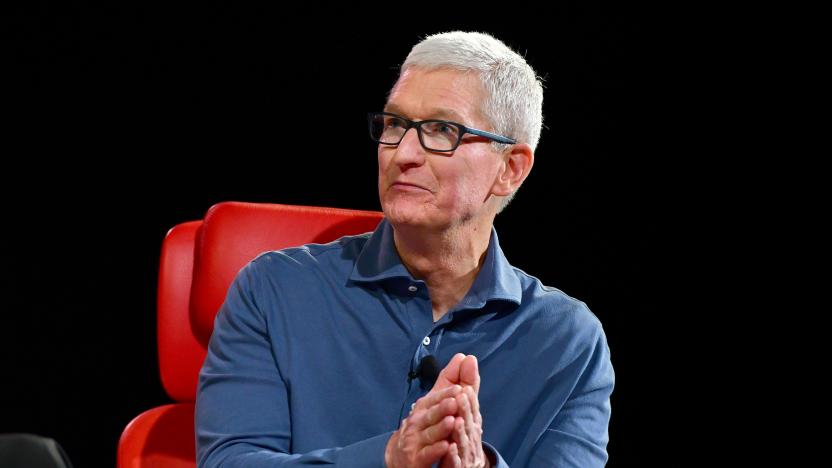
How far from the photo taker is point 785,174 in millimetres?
2508

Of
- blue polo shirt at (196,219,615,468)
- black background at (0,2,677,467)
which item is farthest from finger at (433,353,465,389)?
black background at (0,2,677,467)

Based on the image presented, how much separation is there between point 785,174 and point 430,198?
1354 mm

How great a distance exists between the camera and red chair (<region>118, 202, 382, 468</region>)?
1.74m

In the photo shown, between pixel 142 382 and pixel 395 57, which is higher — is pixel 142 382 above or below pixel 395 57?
below

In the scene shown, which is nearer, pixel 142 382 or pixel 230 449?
pixel 230 449

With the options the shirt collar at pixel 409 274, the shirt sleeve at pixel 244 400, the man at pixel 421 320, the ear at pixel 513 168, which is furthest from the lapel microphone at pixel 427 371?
the ear at pixel 513 168

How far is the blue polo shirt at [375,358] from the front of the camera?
59.6 inches

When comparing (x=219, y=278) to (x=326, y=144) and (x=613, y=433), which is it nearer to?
(x=326, y=144)

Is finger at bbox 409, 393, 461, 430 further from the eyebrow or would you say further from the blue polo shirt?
the eyebrow

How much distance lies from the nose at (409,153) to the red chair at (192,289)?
0.34 m

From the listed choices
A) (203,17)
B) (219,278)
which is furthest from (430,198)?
(203,17)

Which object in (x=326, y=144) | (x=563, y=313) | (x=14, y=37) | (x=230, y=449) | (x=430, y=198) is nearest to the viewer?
(x=230, y=449)

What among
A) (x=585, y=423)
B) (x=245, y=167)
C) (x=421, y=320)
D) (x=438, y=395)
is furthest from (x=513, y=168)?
(x=245, y=167)

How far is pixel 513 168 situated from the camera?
5.56 feet
